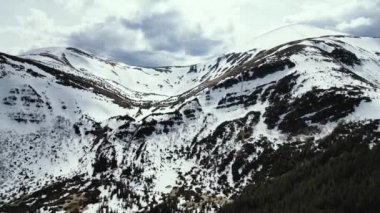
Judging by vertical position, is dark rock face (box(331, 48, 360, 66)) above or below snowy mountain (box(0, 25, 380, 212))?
above

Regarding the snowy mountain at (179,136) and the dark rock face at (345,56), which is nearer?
the snowy mountain at (179,136)

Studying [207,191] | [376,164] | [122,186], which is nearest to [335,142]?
[376,164]

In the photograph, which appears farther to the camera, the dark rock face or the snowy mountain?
the dark rock face

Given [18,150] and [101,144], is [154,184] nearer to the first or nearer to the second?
[101,144]

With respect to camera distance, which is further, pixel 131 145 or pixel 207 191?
pixel 131 145

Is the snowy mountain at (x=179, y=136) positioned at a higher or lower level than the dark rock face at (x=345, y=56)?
lower

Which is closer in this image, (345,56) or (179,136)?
(179,136)

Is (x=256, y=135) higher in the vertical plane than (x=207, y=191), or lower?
higher

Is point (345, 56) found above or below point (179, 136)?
above
